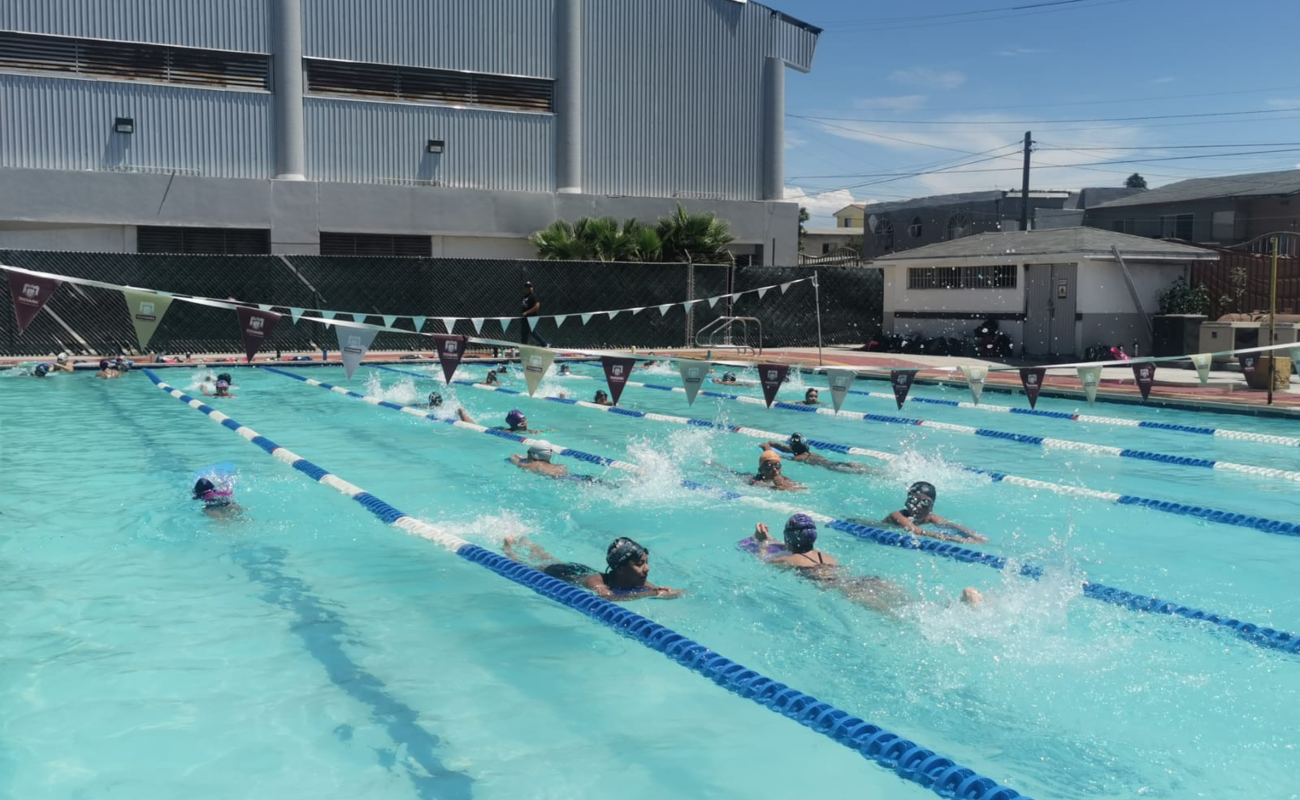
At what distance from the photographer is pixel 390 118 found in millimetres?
28844

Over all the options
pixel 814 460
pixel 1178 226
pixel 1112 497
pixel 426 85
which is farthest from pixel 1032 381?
pixel 1178 226

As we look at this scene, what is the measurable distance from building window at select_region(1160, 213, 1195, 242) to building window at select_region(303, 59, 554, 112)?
23514 millimetres

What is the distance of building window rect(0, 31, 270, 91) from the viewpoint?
25250mm

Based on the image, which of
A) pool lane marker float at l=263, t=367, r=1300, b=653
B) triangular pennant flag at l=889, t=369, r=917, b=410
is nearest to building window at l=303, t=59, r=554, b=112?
pool lane marker float at l=263, t=367, r=1300, b=653

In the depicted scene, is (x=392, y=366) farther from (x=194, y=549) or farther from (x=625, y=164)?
(x=194, y=549)

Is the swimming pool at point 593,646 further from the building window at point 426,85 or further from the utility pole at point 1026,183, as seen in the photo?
the utility pole at point 1026,183

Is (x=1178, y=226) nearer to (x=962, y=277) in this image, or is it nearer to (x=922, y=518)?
(x=962, y=277)

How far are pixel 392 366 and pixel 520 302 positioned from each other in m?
4.20

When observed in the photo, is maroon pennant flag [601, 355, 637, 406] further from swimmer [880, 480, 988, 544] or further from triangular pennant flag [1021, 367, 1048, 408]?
triangular pennant flag [1021, 367, 1048, 408]

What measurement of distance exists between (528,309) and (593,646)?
18.1m

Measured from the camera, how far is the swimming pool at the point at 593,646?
4840 millimetres

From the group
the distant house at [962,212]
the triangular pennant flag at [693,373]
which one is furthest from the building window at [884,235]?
the triangular pennant flag at [693,373]

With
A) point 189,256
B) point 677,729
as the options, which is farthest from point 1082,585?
point 189,256

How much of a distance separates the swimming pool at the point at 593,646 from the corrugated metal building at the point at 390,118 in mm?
16989
